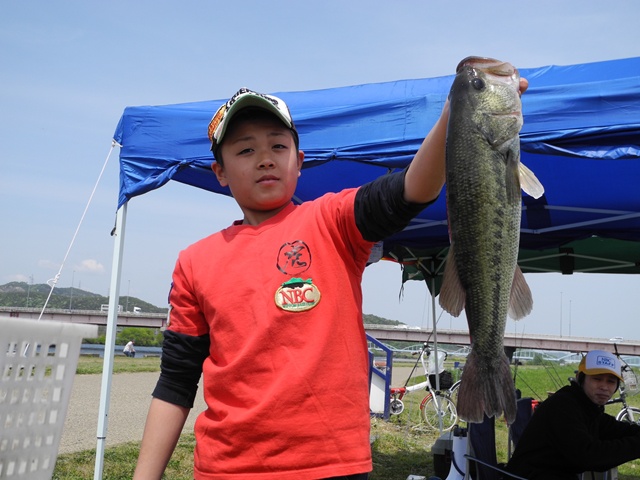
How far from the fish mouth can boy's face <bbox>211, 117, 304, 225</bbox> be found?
66 cm

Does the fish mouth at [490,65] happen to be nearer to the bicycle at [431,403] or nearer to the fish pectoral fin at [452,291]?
the fish pectoral fin at [452,291]

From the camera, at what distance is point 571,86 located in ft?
11.9

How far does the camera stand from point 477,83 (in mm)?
1490

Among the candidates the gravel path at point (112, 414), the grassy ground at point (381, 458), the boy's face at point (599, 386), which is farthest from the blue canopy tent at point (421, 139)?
the gravel path at point (112, 414)

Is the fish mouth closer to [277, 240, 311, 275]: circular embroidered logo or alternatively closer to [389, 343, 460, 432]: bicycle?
[277, 240, 311, 275]: circular embroidered logo

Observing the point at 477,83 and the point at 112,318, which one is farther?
the point at 112,318

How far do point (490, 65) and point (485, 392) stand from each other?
0.82m

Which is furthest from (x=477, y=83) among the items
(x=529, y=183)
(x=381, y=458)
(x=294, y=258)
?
(x=381, y=458)

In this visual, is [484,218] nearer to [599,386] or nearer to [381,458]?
[599,386]

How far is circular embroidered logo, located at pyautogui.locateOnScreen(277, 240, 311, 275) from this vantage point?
1858mm

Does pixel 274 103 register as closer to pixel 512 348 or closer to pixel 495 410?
pixel 495 410

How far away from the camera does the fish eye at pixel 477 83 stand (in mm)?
1488

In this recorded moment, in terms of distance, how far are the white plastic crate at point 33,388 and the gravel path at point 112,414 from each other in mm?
5377

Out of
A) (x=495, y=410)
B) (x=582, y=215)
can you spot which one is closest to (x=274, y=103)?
(x=495, y=410)
